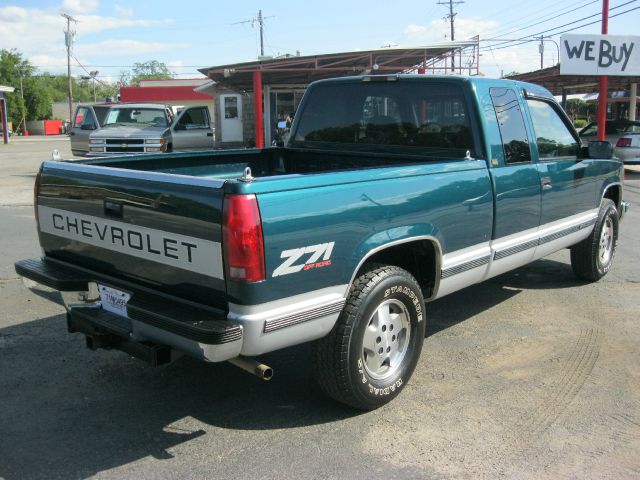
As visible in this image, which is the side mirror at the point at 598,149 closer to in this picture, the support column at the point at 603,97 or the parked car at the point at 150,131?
the support column at the point at 603,97

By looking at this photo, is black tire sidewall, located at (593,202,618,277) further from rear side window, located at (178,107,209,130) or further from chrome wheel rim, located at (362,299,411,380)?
rear side window, located at (178,107,209,130)

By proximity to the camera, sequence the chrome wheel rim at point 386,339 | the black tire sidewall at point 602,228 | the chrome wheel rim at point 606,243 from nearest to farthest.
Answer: the chrome wheel rim at point 386,339 → the black tire sidewall at point 602,228 → the chrome wheel rim at point 606,243

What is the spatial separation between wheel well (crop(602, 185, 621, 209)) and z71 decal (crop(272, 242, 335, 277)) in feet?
15.0

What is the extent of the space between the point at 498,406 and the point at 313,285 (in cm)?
155

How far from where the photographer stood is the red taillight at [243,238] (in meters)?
2.91

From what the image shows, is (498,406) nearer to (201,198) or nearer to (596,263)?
(201,198)

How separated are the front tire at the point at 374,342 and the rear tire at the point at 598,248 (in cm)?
326

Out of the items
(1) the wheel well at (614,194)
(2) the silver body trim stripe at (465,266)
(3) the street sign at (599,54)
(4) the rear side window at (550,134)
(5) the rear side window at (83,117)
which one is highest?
(3) the street sign at (599,54)

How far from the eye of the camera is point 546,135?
17.7ft

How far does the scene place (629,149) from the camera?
17438 mm

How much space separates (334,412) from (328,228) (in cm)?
124

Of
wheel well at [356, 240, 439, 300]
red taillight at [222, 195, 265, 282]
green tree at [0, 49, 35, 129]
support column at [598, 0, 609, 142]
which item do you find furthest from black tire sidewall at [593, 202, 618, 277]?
green tree at [0, 49, 35, 129]

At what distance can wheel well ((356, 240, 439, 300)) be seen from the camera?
4.02 metres

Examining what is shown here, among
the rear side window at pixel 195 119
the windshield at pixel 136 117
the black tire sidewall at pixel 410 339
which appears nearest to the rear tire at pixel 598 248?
the black tire sidewall at pixel 410 339
